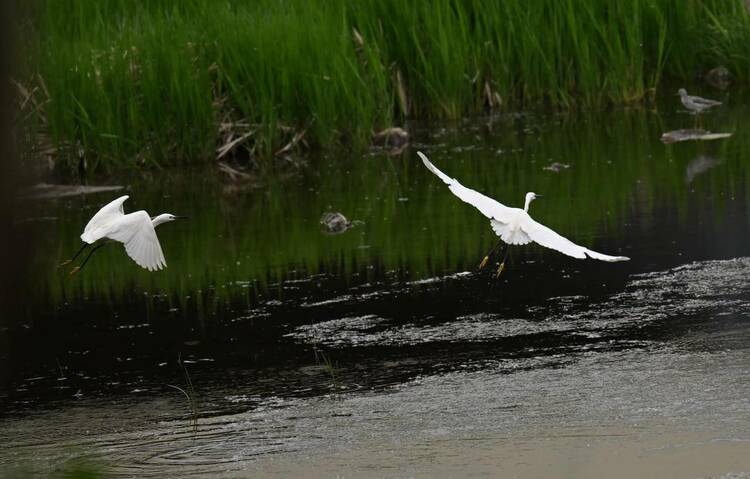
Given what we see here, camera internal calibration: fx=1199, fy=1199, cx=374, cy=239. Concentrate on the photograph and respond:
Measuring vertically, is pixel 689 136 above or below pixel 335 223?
above

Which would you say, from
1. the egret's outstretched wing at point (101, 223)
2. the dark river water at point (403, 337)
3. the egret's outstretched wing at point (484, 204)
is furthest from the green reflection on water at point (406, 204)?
the egret's outstretched wing at point (484, 204)

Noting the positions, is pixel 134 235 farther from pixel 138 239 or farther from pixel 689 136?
pixel 689 136

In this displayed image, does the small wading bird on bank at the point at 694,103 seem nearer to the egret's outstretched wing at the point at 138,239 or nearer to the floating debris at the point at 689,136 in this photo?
the floating debris at the point at 689,136

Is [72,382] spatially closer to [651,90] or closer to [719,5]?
[651,90]

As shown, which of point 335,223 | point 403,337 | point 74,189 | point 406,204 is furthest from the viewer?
point 74,189

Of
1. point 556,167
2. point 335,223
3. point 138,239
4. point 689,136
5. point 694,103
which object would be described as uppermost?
point 694,103

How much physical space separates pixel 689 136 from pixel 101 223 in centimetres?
749

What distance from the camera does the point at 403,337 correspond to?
6359 mm

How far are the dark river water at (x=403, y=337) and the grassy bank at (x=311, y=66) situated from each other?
118 cm

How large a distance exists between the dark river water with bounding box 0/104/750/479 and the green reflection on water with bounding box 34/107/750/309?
0.13 feet

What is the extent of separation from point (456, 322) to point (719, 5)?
11.1m

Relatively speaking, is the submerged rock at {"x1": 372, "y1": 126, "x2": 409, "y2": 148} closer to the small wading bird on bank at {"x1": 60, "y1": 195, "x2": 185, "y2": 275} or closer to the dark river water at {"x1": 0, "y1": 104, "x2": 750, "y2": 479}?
the dark river water at {"x1": 0, "y1": 104, "x2": 750, "y2": 479}

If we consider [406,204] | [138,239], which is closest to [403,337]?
[138,239]

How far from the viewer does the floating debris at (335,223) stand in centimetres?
946
